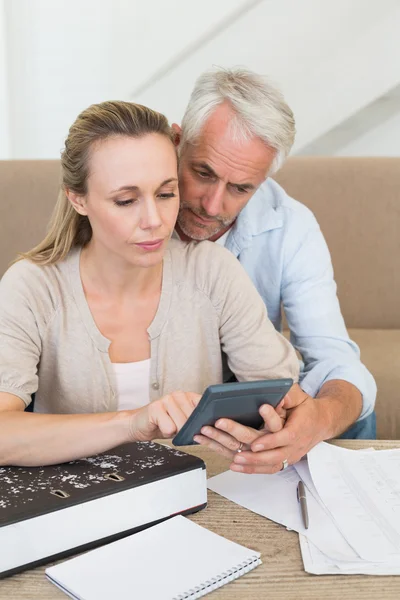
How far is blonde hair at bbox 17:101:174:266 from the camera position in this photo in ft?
4.44

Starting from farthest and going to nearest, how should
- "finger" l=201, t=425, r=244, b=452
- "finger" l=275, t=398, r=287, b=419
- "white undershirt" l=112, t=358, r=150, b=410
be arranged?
1. "white undershirt" l=112, t=358, r=150, b=410
2. "finger" l=275, t=398, r=287, b=419
3. "finger" l=201, t=425, r=244, b=452

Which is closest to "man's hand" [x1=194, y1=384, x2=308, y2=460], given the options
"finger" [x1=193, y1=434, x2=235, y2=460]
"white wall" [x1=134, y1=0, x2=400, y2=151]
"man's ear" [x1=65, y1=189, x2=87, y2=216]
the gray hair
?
"finger" [x1=193, y1=434, x2=235, y2=460]

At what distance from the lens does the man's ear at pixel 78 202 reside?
4.63 ft

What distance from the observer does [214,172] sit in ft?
5.27

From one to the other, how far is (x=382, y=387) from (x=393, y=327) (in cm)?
49

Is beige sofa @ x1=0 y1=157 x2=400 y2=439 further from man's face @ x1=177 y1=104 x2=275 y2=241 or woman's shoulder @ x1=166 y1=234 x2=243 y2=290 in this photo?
woman's shoulder @ x1=166 y1=234 x2=243 y2=290

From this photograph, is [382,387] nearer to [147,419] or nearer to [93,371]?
[93,371]

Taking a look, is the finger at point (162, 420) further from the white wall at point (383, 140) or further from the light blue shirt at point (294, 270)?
the white wall at point (383, 140)

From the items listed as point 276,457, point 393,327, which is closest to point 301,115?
point 393,327

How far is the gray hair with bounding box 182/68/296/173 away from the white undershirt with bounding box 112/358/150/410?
52 centimetres

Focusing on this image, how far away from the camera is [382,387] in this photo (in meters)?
2.07

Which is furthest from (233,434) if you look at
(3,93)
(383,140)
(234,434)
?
(3,93)

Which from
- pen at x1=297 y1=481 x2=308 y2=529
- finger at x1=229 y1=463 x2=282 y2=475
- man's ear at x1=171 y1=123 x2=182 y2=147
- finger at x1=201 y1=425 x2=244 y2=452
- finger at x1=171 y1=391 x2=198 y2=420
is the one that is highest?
man's ear at x1=171 y1=123 x2=182 y2=147

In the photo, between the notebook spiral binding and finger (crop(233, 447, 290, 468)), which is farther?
finger (crop(233, 447, 290, 468))
